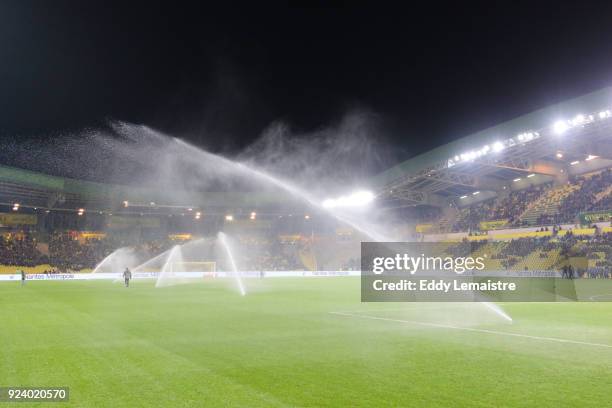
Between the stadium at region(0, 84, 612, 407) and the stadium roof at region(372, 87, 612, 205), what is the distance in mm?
212

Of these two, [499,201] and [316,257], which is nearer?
[499,201]

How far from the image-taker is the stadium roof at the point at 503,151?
40.1m

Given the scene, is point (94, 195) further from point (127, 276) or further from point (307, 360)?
point (307, 360)

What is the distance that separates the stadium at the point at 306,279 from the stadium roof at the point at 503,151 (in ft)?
0.70

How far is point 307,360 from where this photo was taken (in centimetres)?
926

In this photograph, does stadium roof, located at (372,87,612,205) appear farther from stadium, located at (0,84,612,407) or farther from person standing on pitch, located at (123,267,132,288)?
person standing on pitch, located at (123,267,132,288)

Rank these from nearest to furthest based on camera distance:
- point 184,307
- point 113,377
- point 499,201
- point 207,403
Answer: point 207,403
point 113,377
point 184,307
point 499,201

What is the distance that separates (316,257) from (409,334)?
6822 centimetres

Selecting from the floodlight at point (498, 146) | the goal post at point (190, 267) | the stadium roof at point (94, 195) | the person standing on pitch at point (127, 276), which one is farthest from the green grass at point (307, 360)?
the goal post at point (190, 267)

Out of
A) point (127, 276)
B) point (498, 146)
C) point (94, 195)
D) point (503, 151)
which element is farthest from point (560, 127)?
point (94, 195)

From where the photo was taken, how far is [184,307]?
2061cm

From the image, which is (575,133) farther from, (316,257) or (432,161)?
(316,257)

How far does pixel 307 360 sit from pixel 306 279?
4457 centimetres

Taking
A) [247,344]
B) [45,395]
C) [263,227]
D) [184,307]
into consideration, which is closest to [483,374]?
[247,344]
